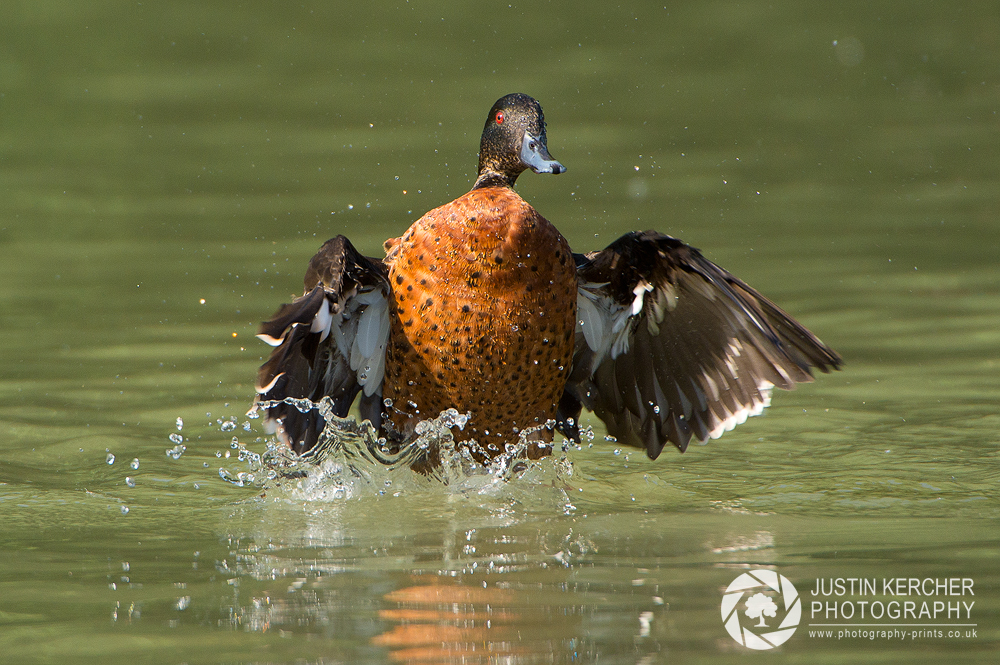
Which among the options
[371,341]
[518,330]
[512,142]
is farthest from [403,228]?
[518,330]

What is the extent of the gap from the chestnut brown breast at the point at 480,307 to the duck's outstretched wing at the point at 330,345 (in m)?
0.11

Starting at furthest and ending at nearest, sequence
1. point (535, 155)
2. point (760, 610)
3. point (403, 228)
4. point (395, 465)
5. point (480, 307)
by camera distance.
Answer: point (403, 228) → point (535, 155) → point (395, 465) → point (480, 307) → point (760, 610)

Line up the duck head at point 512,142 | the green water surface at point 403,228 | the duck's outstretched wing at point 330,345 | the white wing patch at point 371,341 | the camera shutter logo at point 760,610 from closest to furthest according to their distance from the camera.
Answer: the camera shutter logo at point 760,610
the green water surface at point 403,228
the duck's outstretched wing at point 330,345
the white wing patch at point 371,341
the duck head at point 512,142

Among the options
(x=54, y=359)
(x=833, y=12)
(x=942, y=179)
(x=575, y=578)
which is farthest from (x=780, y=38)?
(x=575, y=578)

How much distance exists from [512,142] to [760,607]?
2728 millimetres

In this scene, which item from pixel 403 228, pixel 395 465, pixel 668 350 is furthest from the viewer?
pixel 403 228

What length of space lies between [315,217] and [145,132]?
2.59 m

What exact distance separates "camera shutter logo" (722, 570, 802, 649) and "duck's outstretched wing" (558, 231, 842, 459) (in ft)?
4.63

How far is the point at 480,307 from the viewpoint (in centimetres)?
554

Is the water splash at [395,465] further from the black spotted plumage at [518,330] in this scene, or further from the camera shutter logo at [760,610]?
the camera shutter logo at [760,610]

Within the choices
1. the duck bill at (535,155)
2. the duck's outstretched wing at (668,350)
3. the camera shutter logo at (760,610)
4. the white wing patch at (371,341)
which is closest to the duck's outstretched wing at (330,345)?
the white wing patch at (371,341)

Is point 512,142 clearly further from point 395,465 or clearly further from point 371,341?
point 395,465

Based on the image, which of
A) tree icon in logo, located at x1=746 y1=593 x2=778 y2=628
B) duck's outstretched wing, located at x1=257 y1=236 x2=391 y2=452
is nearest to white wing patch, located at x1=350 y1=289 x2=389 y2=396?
duck's outstretched wing, located at x1=257 y1=236 x2=391 y2=452

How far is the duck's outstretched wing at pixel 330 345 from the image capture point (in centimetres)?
525
